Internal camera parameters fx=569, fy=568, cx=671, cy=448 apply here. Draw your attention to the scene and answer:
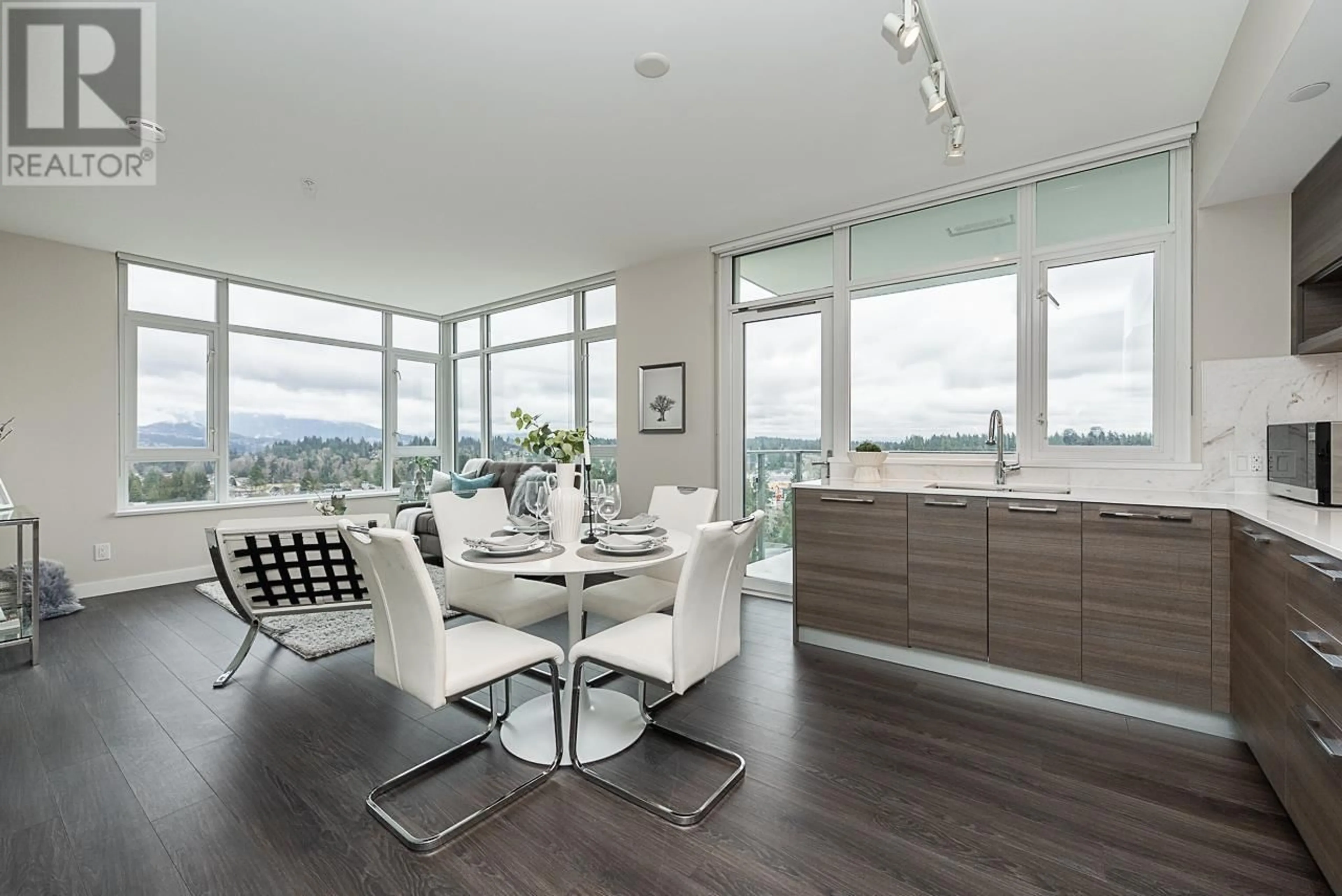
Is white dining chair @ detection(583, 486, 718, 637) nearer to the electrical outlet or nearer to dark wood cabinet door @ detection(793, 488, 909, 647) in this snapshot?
dark wood cabinet door @ detection(793, 488, 909, 647)

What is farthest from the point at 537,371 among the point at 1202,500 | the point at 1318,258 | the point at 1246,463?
the point at 1318,258

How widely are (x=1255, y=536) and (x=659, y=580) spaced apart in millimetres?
2219

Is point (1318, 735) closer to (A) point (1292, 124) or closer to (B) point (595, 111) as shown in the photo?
(A) point (1292, 124)

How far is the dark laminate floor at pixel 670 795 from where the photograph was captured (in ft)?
4.99

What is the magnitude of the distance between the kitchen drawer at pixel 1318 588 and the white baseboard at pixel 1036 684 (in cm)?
97

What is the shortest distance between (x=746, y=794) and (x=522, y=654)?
0.87 metres

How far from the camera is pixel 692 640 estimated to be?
1828 mm

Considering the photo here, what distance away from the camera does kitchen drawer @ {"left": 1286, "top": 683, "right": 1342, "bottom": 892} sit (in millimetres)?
1333

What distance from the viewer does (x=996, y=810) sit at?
1.78 m

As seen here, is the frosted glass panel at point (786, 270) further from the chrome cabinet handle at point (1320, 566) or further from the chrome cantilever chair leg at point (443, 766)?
the chrome cantilever chair leg at point (443, 766)

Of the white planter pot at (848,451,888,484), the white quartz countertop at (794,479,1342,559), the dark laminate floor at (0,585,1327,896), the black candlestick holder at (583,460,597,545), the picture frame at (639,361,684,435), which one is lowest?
the dark laminate floor at (0,585,1327,896)

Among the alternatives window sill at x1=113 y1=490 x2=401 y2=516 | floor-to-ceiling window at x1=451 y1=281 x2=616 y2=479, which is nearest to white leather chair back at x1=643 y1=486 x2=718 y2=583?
floor-to-ceiling window at x1=451 y1=281 x2=616 y2=479

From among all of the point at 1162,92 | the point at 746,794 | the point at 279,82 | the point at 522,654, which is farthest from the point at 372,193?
the point at 1162,92

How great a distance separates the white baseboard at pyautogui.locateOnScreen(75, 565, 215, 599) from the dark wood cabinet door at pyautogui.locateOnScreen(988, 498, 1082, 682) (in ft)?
16.6
